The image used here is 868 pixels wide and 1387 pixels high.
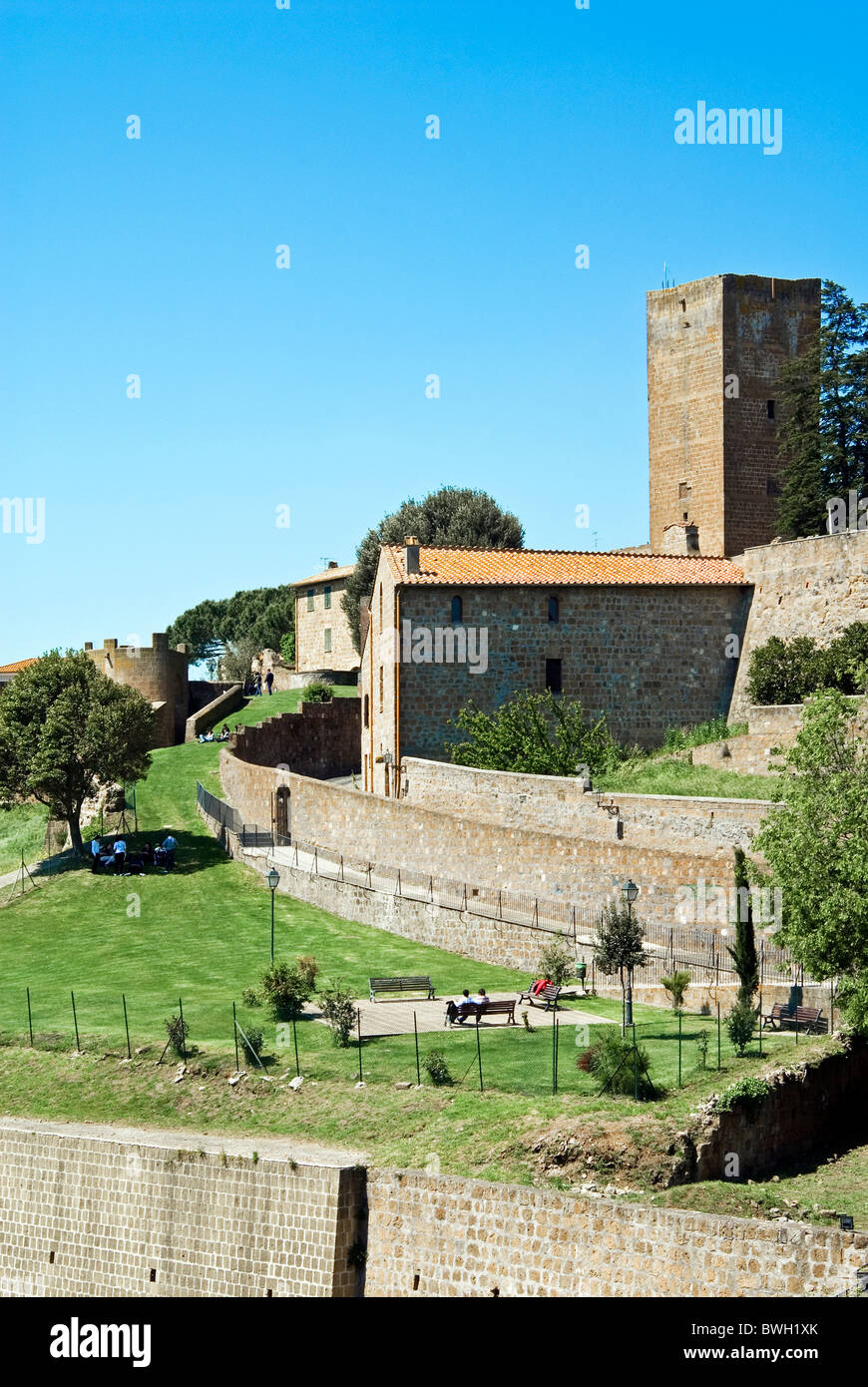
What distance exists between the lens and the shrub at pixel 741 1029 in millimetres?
25625

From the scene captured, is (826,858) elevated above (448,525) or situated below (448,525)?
below

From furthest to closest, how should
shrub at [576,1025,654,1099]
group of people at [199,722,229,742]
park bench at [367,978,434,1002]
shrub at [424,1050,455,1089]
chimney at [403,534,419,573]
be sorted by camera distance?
group of people at [199,722,229,742]
chimney at [403,534,419,573]
park bench at [367,978,434,1002]
shrub at [424,1050,455,1089]
shrub at [576,1025,654,1099]

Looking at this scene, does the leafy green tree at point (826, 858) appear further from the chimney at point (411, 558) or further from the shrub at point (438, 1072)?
the chimney at point (411, 558)

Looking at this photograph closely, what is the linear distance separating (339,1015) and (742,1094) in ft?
22.9

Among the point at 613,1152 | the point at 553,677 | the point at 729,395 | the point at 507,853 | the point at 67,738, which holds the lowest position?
the point at 613,1152

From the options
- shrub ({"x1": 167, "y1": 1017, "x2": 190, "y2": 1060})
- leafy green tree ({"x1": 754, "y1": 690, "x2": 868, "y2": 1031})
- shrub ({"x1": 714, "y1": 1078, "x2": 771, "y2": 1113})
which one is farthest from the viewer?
shrub ({"x1": 167, "y1": 1017, "x2": 190, "y2": 1060})

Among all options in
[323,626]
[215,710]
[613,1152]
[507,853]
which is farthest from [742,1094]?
[323,626]

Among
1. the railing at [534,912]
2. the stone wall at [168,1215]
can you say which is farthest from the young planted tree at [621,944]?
the stone wall at [168,1215]

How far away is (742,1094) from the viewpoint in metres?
23.0

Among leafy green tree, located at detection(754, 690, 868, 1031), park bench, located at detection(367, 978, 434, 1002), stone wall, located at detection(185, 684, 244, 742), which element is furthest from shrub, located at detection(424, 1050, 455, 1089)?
stone wall, located at detection(185, 684, 244, 742)

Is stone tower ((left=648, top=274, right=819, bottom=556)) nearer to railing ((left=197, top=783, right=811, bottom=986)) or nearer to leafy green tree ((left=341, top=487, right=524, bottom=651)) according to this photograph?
leafy green tree ((left=341, top=487, right=524, bottom=651))

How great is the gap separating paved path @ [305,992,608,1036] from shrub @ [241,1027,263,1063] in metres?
1.89

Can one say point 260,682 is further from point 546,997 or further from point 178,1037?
point 178,1037

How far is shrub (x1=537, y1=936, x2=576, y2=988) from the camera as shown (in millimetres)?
29625
